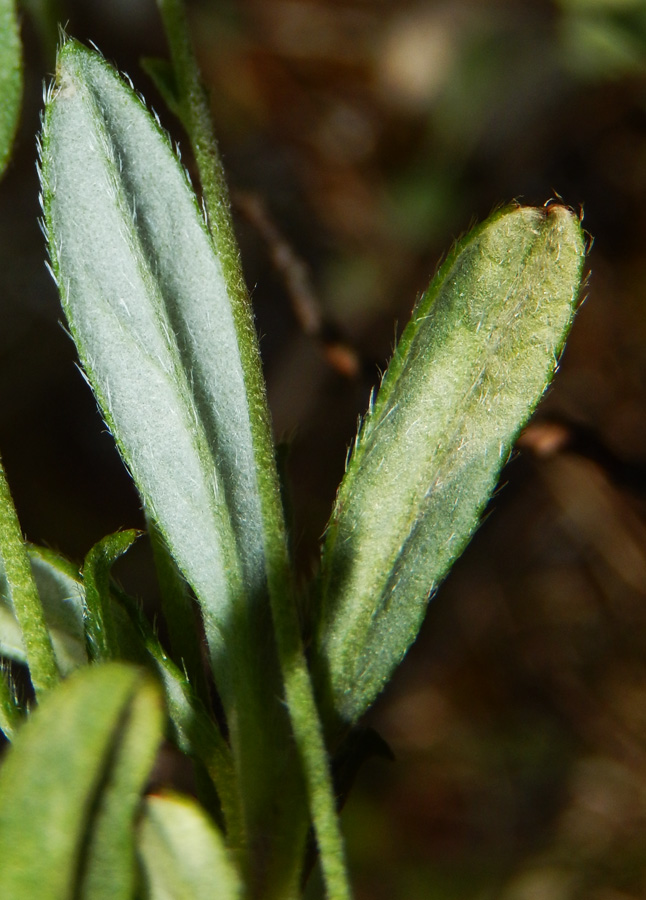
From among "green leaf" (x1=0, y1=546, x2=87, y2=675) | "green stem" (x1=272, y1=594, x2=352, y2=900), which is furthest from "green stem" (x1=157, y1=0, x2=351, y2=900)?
"green leaf" (x1=0, y1=546, x2=87, y2=675)

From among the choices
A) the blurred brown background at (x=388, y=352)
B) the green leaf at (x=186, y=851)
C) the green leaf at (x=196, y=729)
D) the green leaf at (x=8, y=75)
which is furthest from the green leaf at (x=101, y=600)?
the blurred brown background at (x=388, y=352)

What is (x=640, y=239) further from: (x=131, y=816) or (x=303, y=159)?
(x=131, y=816)

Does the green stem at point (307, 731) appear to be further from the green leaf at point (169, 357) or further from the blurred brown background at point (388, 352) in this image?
the blurred brown background at point (388, 352)

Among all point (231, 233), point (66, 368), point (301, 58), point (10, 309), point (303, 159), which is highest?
point (301, 58)

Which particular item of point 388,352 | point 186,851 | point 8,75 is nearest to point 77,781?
point 186,851

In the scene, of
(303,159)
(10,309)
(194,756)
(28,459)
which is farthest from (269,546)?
(303,159)

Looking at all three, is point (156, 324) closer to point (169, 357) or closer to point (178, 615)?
point (169, 357)
